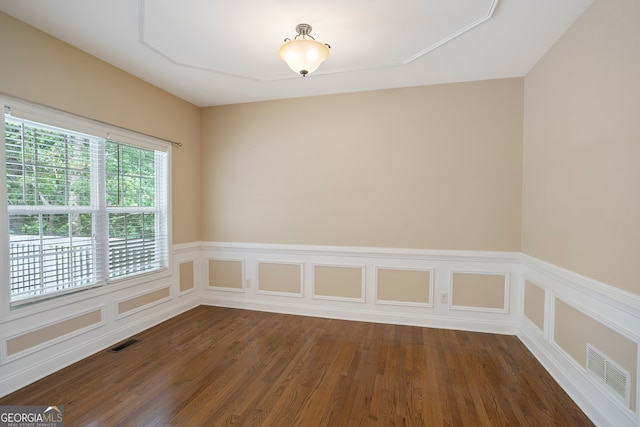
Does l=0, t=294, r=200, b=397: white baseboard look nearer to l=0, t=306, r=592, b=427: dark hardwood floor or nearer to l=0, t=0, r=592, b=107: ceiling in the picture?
l=0, t=306, r=592, b=427: dark hardwood floor

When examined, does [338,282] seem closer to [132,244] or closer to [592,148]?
[132,244]

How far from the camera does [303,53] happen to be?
2.24 metres

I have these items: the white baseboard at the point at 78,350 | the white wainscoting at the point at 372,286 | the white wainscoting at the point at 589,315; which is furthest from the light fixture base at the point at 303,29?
the white baseboard at the point at 78,350

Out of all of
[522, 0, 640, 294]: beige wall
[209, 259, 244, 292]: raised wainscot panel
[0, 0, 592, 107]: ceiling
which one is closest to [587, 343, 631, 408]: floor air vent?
[522, 0, 640, 294]: beige wall

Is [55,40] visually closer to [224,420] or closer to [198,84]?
[198,84]

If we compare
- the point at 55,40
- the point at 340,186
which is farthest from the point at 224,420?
the point at 55,40

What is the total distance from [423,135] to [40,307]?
409cm

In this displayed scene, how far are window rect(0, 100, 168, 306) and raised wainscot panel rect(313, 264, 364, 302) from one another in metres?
2.03

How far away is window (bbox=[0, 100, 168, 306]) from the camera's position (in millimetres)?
2340

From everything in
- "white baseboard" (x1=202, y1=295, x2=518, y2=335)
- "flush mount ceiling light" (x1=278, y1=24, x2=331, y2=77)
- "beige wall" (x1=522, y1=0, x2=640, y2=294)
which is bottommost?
"white baseboard" (x1=202, y1=295, x2=518, y2=335)

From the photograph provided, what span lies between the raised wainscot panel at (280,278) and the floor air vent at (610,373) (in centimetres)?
288

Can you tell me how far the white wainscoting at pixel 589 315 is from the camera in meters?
1.75

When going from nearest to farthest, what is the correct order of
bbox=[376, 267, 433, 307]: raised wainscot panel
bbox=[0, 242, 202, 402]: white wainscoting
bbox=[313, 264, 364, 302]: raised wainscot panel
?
1. bbox=[0, 242, 202, 402]: white wainscoting
2. bbox=[376, 267, 433, 307]: raised wainscot panel
3. bbox=[313, 264, 364, 302]: raised wainscot panel

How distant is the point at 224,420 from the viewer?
1978 mm
